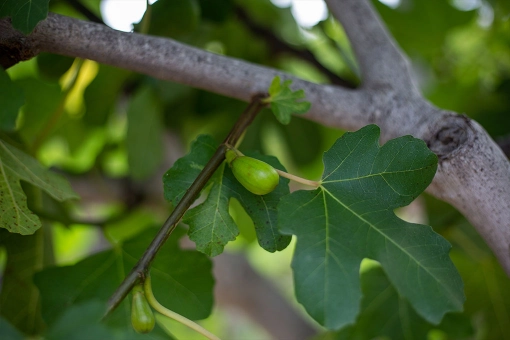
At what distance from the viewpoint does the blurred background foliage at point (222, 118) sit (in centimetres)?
94

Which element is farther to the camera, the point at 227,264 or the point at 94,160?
the point at 227,264

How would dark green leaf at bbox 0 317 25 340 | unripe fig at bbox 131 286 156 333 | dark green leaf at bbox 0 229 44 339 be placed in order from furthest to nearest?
dark green leaf at bbox 0 229 44 339, unripe fig at bbox 131 286 156 333, dark green leaf at bbox 0 317 25 340

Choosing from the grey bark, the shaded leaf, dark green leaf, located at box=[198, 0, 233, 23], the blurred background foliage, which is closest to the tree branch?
the grey bark

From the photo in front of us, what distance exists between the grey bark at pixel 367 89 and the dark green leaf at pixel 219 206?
0.12m

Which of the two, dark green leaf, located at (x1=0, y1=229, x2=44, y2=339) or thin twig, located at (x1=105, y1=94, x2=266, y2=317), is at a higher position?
thin twig, located at (x1=105, y1=94, x2=266, y2=317)

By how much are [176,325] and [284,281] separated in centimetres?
304

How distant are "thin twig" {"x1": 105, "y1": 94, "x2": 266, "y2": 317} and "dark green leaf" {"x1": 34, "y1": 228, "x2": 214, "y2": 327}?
187mm

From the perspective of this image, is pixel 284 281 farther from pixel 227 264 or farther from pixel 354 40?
pixel 354 40

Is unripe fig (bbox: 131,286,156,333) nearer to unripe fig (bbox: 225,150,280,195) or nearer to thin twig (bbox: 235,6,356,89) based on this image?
unripe fig (bbox: 225,150,280,195)

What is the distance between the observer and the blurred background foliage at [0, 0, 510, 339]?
94 cm

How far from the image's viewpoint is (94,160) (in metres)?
1.44

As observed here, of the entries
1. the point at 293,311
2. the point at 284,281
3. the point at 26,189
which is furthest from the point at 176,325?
the point at 284,281

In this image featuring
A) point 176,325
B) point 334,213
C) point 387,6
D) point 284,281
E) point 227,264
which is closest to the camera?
point 334,213

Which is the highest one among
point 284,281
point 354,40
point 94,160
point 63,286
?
point 354,40
